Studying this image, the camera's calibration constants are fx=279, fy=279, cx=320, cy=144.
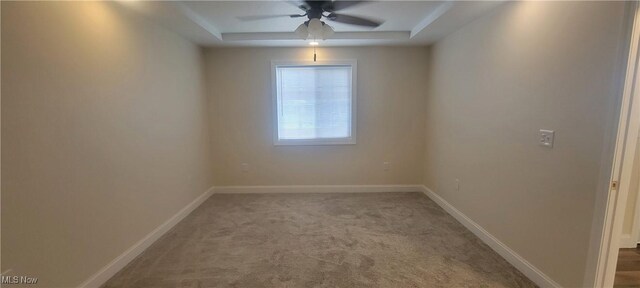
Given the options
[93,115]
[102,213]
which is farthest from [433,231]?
[93,115]

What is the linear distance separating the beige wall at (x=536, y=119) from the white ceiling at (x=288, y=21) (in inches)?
12.7

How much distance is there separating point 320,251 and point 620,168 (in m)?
2.12

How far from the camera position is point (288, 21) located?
10.2 ft

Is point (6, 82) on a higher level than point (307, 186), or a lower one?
higher

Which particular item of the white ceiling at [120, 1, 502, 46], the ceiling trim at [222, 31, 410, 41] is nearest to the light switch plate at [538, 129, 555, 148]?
the white ceiling at [120, 1, 502, 46]

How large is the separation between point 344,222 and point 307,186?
1.27 meters

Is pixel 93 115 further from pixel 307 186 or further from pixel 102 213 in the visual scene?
pixel 307 186

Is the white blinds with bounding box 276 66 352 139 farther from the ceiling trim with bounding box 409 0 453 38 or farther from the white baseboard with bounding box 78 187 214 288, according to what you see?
the white baseboard with bounding box 78 187 214 288

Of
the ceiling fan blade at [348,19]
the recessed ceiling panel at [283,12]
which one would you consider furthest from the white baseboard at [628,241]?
the ceiling fan blade at [348,19]

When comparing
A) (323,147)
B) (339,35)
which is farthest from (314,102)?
(339,35)

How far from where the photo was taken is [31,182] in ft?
5.32

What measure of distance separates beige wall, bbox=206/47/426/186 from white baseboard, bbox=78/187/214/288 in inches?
44.4

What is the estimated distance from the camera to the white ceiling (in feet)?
8.34

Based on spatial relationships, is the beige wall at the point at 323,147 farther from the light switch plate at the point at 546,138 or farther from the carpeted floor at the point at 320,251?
the light switch plate at the point at 546,138
